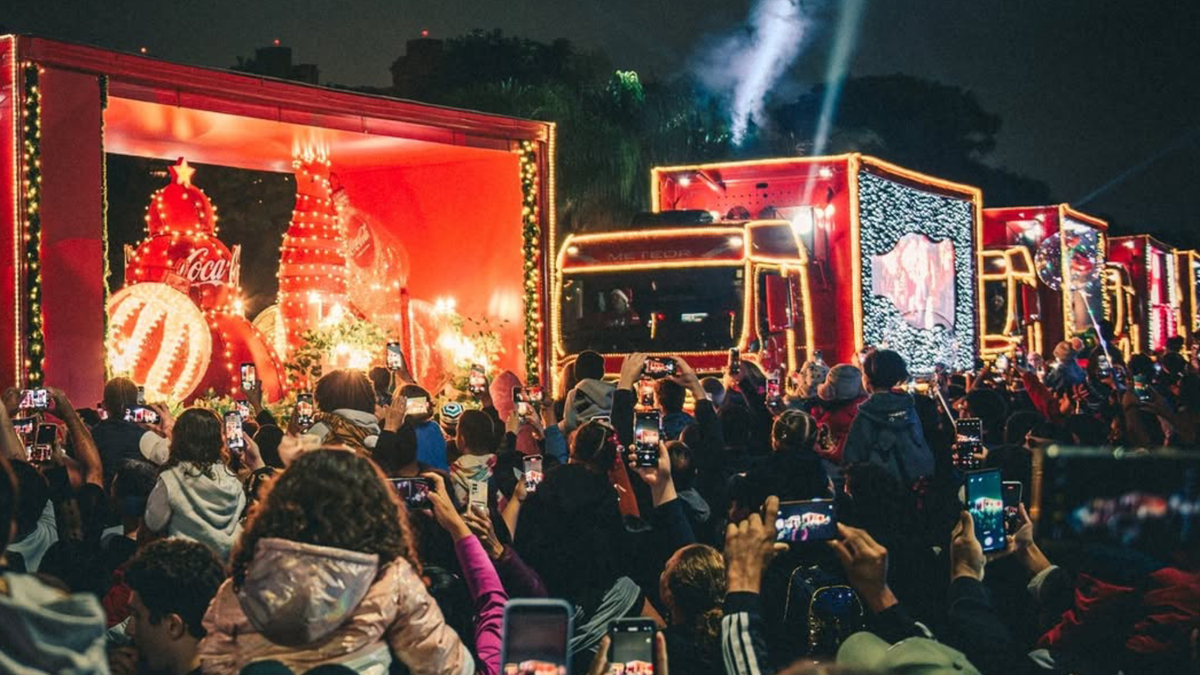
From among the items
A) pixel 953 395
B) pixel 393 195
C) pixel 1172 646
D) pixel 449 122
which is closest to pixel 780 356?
pixel 953 395

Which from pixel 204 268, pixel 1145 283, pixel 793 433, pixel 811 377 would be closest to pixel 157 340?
pixel 204 268

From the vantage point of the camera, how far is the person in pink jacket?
3.35 meters

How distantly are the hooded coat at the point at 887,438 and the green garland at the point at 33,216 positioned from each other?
8094 millimetres

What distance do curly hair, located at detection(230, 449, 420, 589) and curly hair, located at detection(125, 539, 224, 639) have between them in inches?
19.1

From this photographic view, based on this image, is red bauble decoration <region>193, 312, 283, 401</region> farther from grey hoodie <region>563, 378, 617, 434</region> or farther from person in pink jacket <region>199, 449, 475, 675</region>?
person in pink jacket <region>199, 449, 475, 675</region>

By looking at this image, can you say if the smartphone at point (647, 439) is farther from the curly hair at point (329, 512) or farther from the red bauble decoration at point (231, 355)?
the red bauble decoration at point (231, 355)

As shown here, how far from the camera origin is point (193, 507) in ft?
20.7

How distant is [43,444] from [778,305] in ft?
39.7

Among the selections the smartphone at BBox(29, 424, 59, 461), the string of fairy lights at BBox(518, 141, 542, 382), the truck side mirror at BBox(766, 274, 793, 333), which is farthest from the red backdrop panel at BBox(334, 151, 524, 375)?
the smartphone at BBox(29, 424, 59, 461)

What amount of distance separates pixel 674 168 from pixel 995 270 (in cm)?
927

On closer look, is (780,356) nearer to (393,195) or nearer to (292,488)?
(393,195)

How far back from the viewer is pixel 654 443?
6539mm

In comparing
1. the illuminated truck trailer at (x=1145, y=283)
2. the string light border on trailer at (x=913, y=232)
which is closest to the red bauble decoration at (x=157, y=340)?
the string light border on trailer at (x=913, y=232)

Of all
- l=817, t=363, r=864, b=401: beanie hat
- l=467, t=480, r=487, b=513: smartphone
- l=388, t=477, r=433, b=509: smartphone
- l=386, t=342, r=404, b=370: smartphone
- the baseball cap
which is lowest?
the baseball cap
